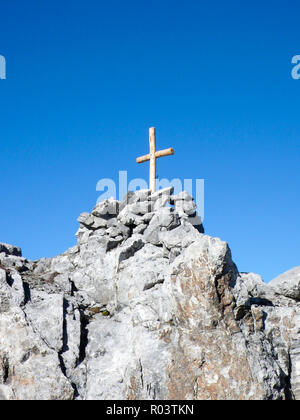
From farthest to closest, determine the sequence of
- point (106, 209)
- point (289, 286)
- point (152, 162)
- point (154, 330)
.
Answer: point (152, 162) → point (106, 209) → point (289, 286) → point (154, 330)

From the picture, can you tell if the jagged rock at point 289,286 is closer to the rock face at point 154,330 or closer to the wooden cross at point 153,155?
the rock face at point 154,330

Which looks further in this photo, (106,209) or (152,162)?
(152,162)

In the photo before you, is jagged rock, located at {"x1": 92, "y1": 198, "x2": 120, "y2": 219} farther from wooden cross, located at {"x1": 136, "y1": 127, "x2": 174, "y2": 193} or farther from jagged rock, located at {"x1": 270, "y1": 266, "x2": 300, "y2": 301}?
jagged rock, located at {"x1": 270, "y1": 266, "x2": 300, "y2": 301}

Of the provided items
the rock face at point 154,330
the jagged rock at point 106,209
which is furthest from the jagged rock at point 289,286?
the jagged rock at point 106,209

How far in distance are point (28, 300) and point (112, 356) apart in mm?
5452

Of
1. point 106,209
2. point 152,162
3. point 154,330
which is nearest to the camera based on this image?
point 154,330

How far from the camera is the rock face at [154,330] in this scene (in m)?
23.0

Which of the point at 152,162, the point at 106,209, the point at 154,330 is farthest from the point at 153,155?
the point at 154,330

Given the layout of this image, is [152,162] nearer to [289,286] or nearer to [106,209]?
[106,209]

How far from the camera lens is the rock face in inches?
904

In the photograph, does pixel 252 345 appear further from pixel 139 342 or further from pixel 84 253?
pixel 84 253

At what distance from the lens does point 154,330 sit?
977 inches

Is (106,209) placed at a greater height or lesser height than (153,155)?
lesser
